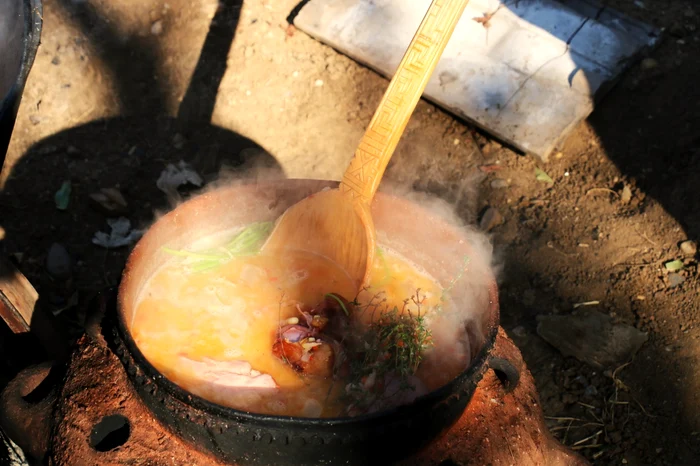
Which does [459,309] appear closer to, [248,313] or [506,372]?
[506,372]

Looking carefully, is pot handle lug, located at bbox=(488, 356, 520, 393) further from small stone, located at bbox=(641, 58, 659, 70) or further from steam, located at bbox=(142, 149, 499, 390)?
small stone, located at bbox=(641, 58, 659, 70)

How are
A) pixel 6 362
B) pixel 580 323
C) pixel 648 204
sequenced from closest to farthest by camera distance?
pixel 6 362
pixel 580 323
pixel 648 204

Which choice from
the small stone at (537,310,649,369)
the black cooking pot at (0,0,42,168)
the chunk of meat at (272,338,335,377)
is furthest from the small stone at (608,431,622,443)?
the black cooking pot at (0,0,42,168)

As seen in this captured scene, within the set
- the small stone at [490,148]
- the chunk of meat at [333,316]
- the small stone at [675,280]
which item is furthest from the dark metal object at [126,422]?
the small stone at [490,148]

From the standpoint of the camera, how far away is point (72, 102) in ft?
16.1

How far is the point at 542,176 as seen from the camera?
15.9 ft

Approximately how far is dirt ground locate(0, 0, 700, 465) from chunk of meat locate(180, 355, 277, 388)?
203cm

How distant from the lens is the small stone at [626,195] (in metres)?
4.62

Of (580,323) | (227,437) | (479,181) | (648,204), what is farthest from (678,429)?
(227,437)

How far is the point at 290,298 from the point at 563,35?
12.0 ft

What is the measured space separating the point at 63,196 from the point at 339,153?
1.98 m

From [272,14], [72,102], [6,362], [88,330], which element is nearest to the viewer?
[88,330]

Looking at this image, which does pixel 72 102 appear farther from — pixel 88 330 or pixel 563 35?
pixel 563 35

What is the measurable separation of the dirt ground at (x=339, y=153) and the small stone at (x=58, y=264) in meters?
0.06
